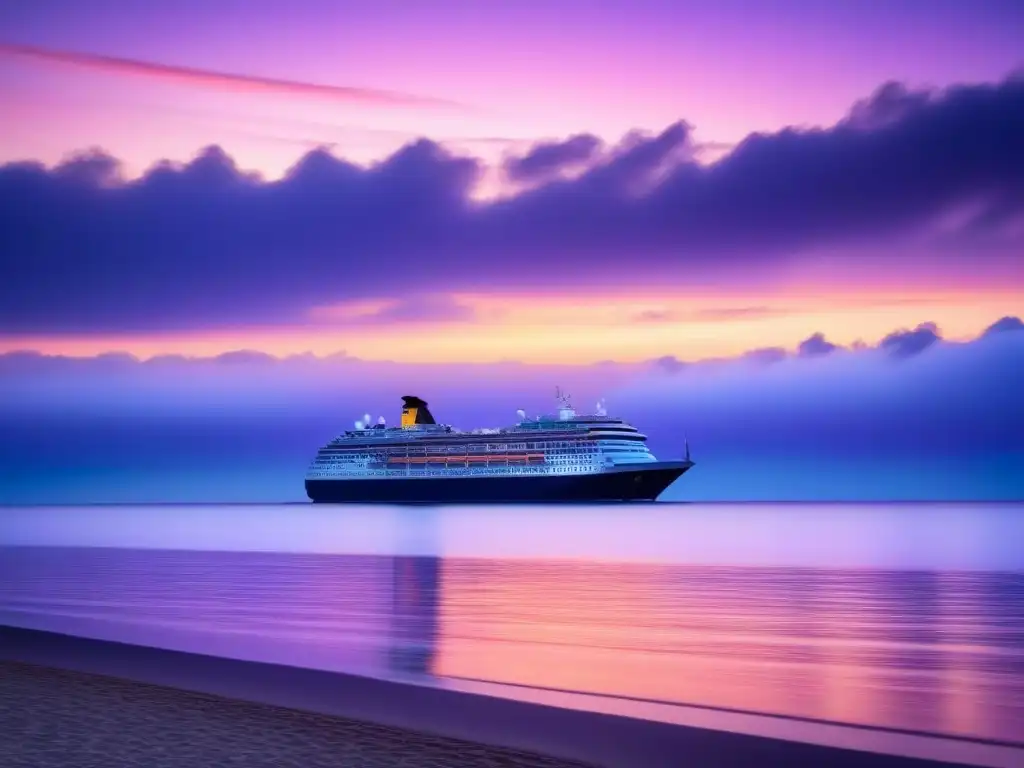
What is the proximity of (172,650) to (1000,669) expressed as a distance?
7.80m

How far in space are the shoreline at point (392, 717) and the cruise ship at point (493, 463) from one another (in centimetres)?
10084

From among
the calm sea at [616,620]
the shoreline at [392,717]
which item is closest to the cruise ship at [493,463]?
the calm sea at [616,620]

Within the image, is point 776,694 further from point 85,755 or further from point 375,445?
point 375,445

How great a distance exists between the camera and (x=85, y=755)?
669 centimetres

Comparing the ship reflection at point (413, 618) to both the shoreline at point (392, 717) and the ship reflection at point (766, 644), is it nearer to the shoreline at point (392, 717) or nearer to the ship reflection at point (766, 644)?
the ship reflection at point (766, 644)

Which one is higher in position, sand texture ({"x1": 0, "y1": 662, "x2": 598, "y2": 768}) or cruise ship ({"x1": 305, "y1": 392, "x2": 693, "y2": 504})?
cruise ship ({"x1": 305, "y1": 392, "x2": 693, "y2": 504})

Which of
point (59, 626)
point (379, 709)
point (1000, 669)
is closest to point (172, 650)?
point (59, 626)

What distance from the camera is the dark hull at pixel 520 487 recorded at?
111562mm

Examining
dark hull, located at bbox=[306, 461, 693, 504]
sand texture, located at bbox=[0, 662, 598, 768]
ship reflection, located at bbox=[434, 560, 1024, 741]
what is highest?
dark hull, located at bbox=[306, 461, 693, 504]

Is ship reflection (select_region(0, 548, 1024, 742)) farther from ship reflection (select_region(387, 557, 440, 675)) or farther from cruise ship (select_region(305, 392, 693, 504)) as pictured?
cruise ship (select_region(305, 392, 693, 504))

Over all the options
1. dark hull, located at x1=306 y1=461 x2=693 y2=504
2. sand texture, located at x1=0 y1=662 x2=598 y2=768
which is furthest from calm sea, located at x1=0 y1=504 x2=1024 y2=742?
dark hull, located at x1=306 y1=461 x2=693 y2=504

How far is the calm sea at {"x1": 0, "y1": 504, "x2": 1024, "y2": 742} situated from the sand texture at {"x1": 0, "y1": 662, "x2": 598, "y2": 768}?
235 centimetres

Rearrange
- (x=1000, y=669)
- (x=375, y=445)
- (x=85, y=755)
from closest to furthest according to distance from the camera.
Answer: (x=85, y=755) < (x=1000, y=669) < (x=375, y=445)

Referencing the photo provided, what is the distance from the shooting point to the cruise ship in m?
112
